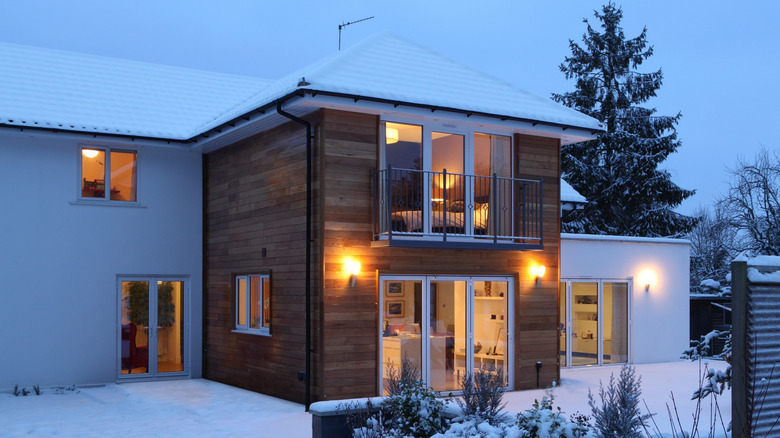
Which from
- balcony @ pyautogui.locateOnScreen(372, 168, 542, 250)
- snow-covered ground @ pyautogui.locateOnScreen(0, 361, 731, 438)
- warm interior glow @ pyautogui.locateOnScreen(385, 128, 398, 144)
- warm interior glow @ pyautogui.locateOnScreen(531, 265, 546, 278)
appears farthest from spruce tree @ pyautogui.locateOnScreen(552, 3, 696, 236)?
warm interior glow @ pyautogui.locateOnScreen(385, 128, 398, 144)

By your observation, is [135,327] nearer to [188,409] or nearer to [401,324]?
[188,409]

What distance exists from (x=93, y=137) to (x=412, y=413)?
8554mm

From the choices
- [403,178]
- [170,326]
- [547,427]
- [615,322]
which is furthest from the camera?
[615,322]

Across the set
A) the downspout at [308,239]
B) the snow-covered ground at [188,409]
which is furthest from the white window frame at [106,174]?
the downspout at [308,239]

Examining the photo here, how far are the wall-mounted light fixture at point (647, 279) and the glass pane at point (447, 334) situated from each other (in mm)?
5648

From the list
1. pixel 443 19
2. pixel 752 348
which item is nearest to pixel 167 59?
pixel 443 19

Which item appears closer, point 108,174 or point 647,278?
point 108,174

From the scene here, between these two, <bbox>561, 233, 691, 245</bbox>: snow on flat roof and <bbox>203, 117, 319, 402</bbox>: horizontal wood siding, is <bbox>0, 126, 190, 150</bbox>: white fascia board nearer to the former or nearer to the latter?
<bbox>203, 117, 319, 402</bbox>: horizontal wood siding

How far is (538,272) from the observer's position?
12734 mm

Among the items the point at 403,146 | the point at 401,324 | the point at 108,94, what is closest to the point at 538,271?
the point at 401,324

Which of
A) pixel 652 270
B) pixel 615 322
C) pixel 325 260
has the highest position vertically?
pixel 325 260

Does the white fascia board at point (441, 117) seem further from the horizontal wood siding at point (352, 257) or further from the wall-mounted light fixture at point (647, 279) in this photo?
the wall-mounted light fixture at point (647, 279)

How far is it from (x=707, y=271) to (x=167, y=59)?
248 ft

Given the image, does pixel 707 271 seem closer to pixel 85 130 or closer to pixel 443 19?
pixel 85 130
